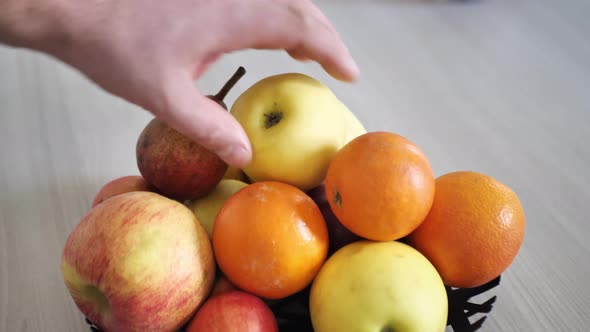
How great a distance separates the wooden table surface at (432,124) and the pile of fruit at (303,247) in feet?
0.63

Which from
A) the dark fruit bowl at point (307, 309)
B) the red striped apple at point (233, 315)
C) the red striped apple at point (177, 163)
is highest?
the red striped apple at point (177, 163)

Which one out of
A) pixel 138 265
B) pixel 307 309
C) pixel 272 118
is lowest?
pixel 307 309

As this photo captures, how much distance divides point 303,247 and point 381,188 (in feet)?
0.33

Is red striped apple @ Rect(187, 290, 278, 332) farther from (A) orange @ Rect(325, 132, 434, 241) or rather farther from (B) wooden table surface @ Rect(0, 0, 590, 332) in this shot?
(B) wooden table surface @ Rect(0, 0, 590, 332)

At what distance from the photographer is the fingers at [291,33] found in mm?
546

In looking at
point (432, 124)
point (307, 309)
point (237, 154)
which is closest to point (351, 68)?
point (237, 154)

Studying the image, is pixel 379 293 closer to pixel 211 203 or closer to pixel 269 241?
pixel 269 241

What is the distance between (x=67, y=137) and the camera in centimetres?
93

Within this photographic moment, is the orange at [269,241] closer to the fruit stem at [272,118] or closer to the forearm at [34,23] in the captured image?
the fruit stem at [272,118]

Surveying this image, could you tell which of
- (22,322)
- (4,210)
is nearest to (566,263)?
(22,322)

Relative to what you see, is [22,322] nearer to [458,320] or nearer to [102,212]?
[102,212]

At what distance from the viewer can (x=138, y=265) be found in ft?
1.66

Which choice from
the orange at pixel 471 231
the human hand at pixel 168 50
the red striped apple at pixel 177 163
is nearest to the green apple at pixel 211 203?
the red striped apple at pixel 177 163

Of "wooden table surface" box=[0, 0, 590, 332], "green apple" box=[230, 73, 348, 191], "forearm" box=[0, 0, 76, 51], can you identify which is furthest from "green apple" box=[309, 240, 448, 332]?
"forearm" box=[0, 0, 76, 51]
